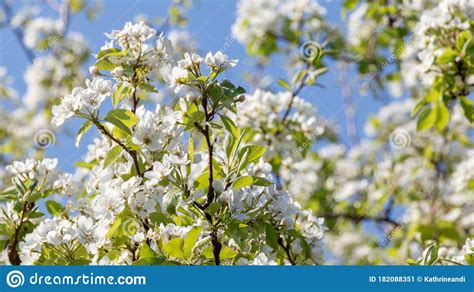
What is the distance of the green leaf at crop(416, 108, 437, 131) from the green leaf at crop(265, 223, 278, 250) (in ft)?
4.27

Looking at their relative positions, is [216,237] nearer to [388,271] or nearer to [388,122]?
[388,271]

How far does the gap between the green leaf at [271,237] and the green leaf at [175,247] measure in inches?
9.1

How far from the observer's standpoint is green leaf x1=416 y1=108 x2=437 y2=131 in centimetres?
293

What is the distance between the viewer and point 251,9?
17.7 feet

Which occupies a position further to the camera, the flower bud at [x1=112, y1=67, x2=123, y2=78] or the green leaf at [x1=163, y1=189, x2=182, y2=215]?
the flower bud at [x1=112, y1=67, x2=123, y2=78]

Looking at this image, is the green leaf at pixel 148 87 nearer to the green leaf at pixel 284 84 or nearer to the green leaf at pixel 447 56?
the green leaf at pixel 447 56

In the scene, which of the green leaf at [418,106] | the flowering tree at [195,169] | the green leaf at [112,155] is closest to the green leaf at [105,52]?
the flowering tree at [195,169]

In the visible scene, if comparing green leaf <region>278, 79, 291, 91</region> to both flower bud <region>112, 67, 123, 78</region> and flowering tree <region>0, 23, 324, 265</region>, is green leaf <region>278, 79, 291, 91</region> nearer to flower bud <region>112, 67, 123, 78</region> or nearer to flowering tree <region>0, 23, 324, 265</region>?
flowering tree <region>0, 23, 324, 265</region>

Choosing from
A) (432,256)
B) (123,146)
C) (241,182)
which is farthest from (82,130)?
(432,256)

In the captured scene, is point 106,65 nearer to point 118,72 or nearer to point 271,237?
point 118,72

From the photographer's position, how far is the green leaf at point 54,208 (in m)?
2.40

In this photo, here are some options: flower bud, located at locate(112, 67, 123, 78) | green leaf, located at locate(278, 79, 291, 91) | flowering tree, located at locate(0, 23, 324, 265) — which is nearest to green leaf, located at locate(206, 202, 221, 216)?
flowering tree, located at locate(0, 23, 324, 265)

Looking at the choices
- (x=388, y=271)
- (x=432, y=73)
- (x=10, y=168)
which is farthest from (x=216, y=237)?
(x=432, y=73)

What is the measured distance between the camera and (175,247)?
5.92ft
